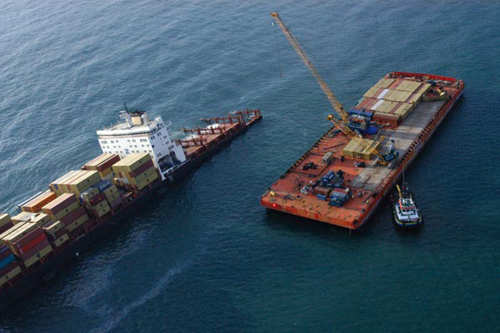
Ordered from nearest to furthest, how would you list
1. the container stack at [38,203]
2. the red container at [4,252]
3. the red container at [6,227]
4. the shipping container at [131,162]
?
the red container at [4,252] < the red container at [6,227] < the container stack at [38,203] < the shipping container at [131,162]

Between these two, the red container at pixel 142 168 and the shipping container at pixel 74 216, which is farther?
the red container at pixel 142 168

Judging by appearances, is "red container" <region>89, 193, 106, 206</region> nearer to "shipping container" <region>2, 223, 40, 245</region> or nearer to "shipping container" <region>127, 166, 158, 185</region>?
"shipping container" <region>127, 166, 158, 185</region>

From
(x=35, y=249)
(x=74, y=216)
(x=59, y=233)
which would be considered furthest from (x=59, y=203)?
(x=35, y=249)

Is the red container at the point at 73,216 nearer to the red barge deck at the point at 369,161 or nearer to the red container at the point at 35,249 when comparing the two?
the red container at the point at 35,249

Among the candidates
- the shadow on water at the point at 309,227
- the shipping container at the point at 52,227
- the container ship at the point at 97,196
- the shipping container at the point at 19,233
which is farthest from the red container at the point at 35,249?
the shadow on water at the point at 309,227

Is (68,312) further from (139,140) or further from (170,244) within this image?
(139,140)

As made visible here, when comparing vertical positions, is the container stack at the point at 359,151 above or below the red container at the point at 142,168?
below

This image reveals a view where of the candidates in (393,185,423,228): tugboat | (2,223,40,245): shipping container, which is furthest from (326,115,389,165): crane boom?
(2,223,40,245): shipping container
